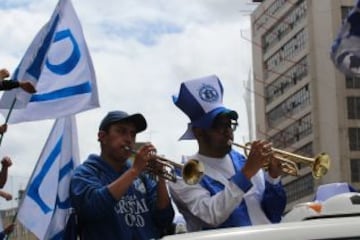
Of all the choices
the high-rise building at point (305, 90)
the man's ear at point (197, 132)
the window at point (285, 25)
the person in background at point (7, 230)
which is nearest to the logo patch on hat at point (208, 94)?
the man's ear at point (197, 132)

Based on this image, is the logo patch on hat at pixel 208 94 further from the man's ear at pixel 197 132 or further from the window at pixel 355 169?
the window at pixel 355 169

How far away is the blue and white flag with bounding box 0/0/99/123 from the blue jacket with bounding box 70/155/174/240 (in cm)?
130

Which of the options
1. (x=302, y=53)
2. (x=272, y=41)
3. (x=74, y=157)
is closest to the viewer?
(x=74, y=157)

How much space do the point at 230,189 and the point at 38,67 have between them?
7.76ft

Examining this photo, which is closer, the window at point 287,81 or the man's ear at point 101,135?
the man's ear at point 101,135

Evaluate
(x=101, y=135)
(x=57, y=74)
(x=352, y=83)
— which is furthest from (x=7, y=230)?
(x=352, y=83)

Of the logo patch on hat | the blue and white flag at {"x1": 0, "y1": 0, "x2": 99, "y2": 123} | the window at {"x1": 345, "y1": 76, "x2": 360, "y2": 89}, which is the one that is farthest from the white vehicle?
the window at {"x1": 345, "y1": 76, "x2": 360, "y2": 89}

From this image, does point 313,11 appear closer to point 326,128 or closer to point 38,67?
point 326,128

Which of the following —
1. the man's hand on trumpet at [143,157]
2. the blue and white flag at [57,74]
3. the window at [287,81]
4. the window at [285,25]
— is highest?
the window at [285,25]

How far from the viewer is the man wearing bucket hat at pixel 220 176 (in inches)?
212

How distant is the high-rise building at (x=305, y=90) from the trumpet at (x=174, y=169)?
2218 inches

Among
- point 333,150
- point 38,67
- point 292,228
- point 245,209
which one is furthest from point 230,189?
point 333,150

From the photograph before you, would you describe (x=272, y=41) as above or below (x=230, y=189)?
above

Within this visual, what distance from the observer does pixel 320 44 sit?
7088cm
